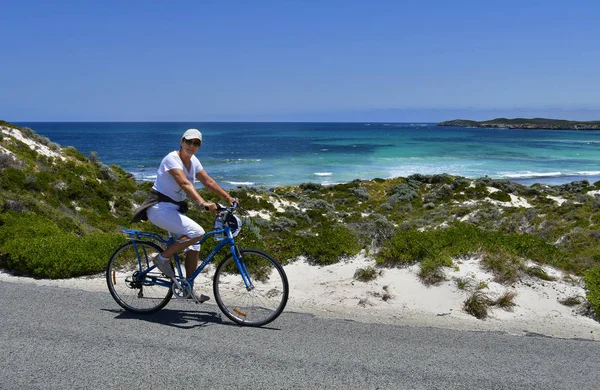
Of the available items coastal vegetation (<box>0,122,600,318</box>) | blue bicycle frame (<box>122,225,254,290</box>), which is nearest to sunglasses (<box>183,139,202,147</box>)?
blue bicycle frame (<box>122,225,254,290</box>)

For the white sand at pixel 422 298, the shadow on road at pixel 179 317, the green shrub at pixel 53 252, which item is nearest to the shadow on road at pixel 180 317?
the shadow on road at pixel 179 317

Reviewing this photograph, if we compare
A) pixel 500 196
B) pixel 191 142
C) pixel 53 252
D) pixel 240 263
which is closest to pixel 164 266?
pixel 240 263

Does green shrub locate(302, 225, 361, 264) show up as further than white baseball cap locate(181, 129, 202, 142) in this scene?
Yes

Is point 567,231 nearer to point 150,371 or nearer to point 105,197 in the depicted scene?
point 150,371

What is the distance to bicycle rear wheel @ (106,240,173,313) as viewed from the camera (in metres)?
6.09

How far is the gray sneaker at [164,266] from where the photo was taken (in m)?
5.89

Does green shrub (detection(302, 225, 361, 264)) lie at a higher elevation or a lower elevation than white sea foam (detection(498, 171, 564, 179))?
higher

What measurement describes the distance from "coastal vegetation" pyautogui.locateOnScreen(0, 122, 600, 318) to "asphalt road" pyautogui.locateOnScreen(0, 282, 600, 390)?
1320 mm

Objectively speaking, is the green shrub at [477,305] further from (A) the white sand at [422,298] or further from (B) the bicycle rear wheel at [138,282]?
(B) the bicycle rear wheel at [138,282]

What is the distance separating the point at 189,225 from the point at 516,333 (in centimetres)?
407

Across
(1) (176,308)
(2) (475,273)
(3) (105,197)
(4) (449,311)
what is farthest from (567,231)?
(3) (105,197)

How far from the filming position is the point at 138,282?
6168 mm

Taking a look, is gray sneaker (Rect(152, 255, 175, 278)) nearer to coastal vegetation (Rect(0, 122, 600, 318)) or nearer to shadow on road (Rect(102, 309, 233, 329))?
shadow on road (Rect(102, 309, 233, 329))

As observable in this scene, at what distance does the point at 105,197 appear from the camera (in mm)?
19312
